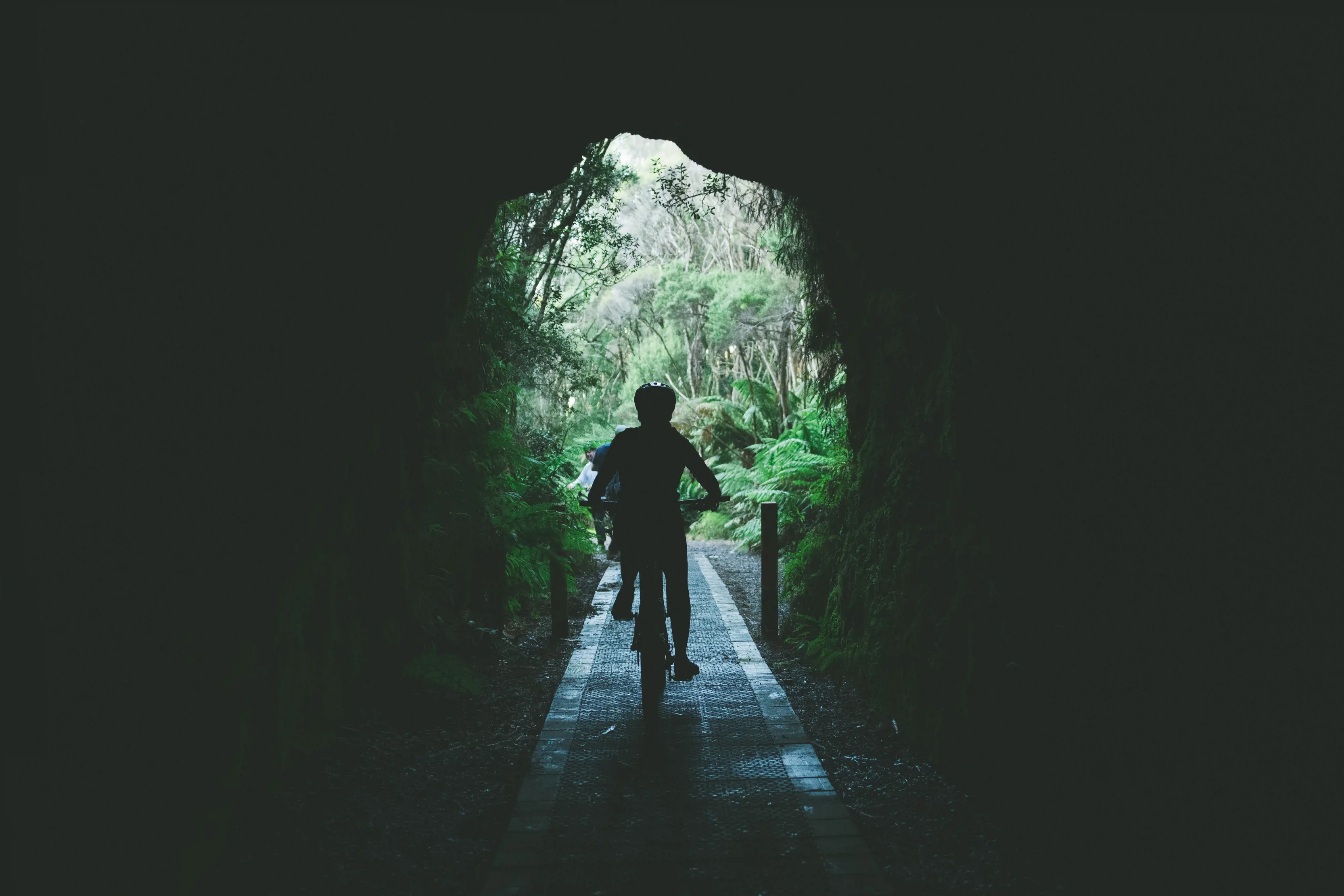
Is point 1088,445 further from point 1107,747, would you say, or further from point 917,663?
point 917,663

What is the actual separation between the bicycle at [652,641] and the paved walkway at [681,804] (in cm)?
25

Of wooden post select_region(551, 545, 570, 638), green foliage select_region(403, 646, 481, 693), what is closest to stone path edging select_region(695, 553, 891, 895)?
wooden post select_region(551, 545, 570, 638)

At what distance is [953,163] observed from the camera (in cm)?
428

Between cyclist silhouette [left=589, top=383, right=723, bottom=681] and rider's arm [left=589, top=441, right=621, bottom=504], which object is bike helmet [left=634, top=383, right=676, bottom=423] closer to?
cyclist silhouette [left=589, top=383, right=723, bottom=681]

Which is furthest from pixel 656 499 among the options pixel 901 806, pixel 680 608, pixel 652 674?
→ pixel 901 806

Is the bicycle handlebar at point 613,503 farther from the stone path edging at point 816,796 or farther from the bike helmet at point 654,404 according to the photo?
the stone path edging at point 816,796

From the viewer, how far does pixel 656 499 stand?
536 cm

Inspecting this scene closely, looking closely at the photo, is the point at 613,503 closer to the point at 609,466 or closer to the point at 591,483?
the point at 609,466

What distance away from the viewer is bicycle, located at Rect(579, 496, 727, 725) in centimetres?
509

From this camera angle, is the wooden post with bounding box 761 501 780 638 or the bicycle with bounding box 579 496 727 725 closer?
the bicycle with bounding box 579 496 727 725

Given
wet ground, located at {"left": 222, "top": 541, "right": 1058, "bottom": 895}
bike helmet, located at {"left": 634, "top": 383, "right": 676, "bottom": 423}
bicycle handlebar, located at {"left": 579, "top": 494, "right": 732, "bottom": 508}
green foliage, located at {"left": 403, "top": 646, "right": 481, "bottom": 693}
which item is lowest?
wet ground, located at {"left": 222, "top": 541, "right": 1058, "bottom": 895}

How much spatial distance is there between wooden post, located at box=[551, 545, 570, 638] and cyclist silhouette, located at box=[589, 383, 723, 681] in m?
2.83

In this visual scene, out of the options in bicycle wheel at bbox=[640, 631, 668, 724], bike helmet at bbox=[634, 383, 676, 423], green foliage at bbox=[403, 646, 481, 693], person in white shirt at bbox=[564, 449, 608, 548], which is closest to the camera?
bicycle wheel at bbox=[640, 631, 668, 724]

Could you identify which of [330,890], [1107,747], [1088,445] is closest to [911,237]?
[1088,445]
